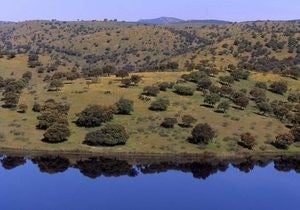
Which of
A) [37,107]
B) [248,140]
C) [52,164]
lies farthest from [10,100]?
[248,140]

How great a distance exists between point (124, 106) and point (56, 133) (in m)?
19.4

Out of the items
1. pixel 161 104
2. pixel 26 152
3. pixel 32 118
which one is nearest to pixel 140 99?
pixel 161 104

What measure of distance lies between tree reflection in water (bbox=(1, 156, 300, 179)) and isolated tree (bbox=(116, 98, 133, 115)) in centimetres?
1970

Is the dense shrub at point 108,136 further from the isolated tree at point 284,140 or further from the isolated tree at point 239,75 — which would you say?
the isolated tree at point 239,75

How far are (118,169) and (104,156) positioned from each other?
21.8 feet

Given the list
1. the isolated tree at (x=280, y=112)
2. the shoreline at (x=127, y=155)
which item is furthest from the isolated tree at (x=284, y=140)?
the isolated tree at (x=280, y=112)

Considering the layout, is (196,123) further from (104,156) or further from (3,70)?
(3,70)

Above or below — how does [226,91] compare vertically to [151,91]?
below

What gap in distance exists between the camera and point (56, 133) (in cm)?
10706

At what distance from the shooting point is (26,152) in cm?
10531

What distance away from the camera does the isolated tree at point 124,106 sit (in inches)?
4759

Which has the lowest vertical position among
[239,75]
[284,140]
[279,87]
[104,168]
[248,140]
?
[104,168]

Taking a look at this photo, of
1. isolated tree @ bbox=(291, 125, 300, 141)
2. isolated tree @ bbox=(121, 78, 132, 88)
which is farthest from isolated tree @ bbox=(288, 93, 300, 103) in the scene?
isolated tree @ bbox=(121, 78, 132, 88)

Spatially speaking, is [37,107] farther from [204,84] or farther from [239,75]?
[239,75]
